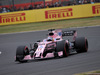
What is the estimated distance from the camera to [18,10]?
31.4 metres

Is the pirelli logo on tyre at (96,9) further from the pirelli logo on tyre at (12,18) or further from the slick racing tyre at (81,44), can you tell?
the slick racing tyre at (81,44)

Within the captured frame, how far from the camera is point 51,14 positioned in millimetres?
30078

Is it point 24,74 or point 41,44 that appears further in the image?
point 41,44

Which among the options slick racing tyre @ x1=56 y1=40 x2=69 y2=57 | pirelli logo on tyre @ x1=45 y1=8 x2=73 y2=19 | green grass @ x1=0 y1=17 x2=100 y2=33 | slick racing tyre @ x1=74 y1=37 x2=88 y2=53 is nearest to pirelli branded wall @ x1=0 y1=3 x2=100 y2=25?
pirelli logo on tyre @ x1=45 y1=8 x2=73 y2=19

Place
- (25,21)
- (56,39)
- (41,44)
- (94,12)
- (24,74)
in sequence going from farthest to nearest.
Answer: (25,21) < (94,12) < (56,39) < (41,44) < (24,74)

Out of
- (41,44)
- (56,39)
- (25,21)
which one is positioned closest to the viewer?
(41,44)

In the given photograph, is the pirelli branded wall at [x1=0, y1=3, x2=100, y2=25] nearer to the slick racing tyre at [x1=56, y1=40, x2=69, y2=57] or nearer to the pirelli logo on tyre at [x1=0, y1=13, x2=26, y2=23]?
the pirelli logo on tyre at [x1=0, y1=13, x2=26, y2=23]

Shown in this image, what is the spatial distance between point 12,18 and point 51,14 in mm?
4149

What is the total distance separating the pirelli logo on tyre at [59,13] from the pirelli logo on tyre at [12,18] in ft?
8.58

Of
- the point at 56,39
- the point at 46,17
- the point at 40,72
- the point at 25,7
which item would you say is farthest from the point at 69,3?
the point at 40,72

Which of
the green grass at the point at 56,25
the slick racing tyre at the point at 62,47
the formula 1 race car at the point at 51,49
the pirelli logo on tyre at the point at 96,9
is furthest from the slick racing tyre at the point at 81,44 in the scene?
the pirelli logo on tyre at the point at 96,9

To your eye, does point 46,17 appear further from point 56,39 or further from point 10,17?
point 56,39

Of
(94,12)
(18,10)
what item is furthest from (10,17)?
(94,12)

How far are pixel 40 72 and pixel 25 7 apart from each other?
22.4m
